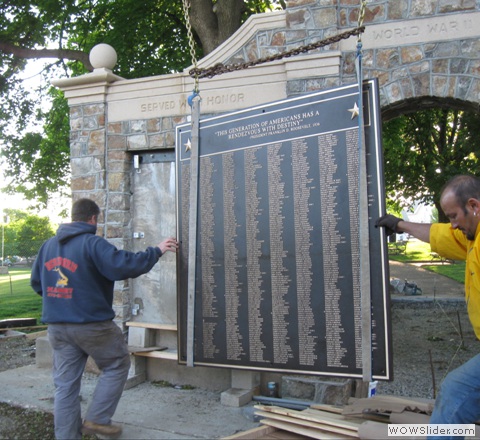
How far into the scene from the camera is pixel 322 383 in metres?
5.00

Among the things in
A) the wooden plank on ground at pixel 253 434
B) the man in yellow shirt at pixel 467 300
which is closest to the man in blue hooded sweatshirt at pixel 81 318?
the wooden plank on ground at pixel 253 434

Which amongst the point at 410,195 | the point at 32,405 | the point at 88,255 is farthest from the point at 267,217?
the point at 410,195

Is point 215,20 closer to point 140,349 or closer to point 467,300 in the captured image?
point 140,349

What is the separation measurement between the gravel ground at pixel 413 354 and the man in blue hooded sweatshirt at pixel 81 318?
598 millimetres

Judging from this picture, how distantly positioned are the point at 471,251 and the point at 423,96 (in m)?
2.76

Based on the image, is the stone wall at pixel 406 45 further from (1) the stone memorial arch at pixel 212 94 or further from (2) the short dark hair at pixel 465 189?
(2) the short dark hair at pixel 465 189

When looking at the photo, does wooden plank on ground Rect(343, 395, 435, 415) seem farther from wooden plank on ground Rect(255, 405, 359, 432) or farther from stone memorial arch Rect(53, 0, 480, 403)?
stone memorial arch Rect(53, 0, 480, 403)

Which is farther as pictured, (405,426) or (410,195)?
(410,195)

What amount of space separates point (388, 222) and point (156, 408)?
9.80 ft

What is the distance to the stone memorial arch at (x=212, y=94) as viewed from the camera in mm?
5297

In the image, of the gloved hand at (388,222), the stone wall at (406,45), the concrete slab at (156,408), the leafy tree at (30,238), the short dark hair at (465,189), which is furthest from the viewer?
the leafy tree at (30,238)

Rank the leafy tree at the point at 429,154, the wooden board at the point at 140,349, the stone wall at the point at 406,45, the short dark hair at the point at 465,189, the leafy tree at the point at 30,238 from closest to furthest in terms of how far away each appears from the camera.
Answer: the short dark hair at the point at 465,189 < the stone wall at the point at 406,45 < the wooden board at the point at 140,349 < the leafy tree at the point at 429,154 < the leafy tree at the point at 30,238

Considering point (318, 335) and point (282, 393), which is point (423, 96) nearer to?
point (318, 335)

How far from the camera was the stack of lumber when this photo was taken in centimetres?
373
